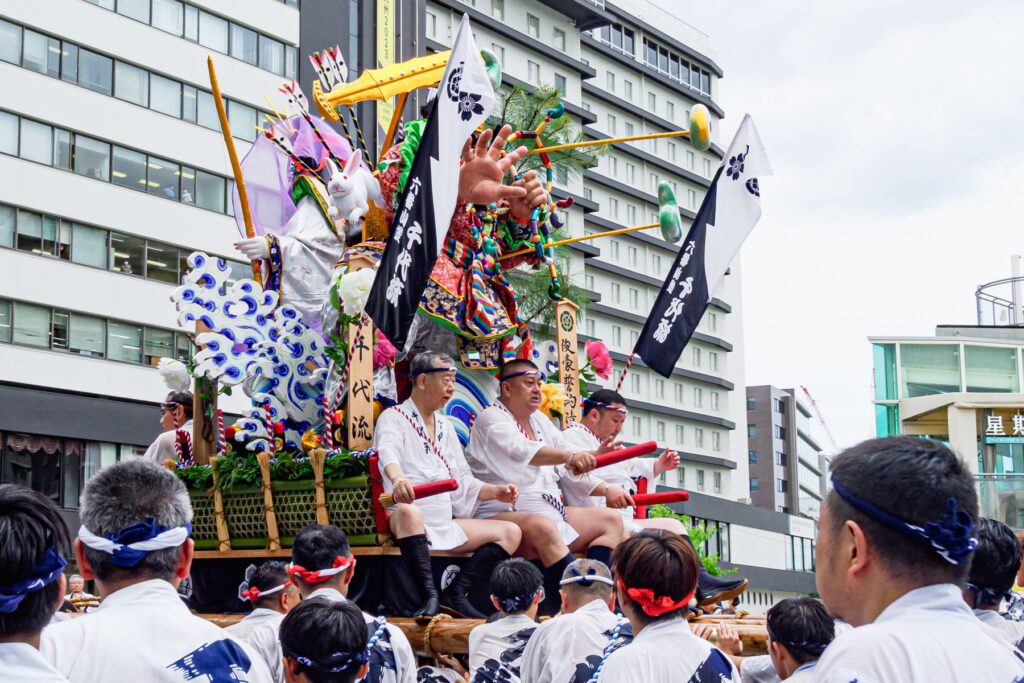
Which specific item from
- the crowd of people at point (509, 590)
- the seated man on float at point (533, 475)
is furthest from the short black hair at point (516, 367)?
the crowd of people at point (509, 590)

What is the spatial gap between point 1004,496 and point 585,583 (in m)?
19.6

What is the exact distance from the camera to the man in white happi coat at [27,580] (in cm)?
215

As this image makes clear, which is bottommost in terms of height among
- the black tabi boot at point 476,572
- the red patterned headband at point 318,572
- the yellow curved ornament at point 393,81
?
the black tabi boot at point 476,572

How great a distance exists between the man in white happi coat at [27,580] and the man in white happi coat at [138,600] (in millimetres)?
271

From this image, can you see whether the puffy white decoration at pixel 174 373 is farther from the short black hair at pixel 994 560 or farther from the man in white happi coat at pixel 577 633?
the short black hair at pixel 994 560

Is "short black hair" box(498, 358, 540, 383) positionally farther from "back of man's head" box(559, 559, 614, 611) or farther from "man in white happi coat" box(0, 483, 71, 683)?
"man in white happi coat" box(0, 483, 71, 683)

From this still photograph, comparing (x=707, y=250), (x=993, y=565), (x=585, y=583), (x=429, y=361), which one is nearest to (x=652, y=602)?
(x=993, y=565)

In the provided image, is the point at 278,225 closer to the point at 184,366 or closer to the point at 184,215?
the point at 184,366

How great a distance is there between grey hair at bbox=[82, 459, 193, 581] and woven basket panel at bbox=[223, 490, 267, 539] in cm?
490

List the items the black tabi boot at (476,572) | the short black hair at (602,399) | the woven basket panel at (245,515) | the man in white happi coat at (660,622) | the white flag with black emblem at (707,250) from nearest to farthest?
the man in white happi coat at (660,622) < the black tabi boot at (476,572) < the woven basket panel at (245,515) < the short black hair at (602,399) < the white flag with black emblem at (707,250)

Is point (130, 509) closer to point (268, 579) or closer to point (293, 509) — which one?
point (268, 579)

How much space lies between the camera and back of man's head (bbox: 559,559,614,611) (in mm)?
4379

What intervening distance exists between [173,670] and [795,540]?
5532cm

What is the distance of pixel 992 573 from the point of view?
11.2ft
